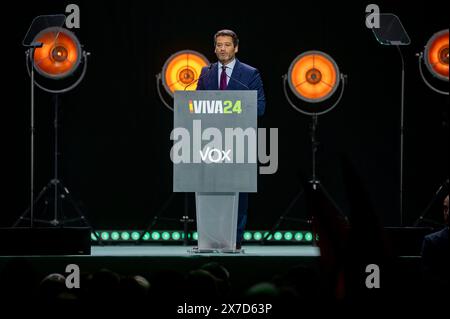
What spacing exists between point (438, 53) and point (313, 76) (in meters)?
1.27

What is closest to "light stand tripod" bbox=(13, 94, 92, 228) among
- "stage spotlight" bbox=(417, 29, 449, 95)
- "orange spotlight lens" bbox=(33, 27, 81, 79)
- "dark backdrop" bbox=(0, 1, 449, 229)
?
"dark backdrop" bbox=(0, 1, 449, 229)

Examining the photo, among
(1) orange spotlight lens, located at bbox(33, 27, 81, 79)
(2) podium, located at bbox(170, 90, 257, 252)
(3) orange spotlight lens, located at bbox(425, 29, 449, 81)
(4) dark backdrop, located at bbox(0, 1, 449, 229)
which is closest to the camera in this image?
(2) podium, located at bbox(170, 90, 257, 252)

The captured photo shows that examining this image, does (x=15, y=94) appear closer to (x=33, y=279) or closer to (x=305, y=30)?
(x=305, y=30)

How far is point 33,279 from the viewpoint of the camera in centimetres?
358

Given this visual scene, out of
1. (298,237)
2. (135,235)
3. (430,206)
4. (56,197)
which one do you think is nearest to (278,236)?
(298,237)

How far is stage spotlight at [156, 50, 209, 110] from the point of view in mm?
8797

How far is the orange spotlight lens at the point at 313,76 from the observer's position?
870 centimetres

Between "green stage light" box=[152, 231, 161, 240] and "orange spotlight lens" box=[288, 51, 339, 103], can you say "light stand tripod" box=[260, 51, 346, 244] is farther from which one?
"green stage light" box=[152, 231, 161, 240]

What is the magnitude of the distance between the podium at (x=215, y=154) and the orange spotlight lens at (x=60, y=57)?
265cm

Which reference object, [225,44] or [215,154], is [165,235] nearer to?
[225,44]

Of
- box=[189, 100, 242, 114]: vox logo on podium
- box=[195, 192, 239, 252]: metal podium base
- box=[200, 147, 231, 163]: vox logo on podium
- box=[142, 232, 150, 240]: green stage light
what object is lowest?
→ box=[142, 232, 150, 240]: green stage light
